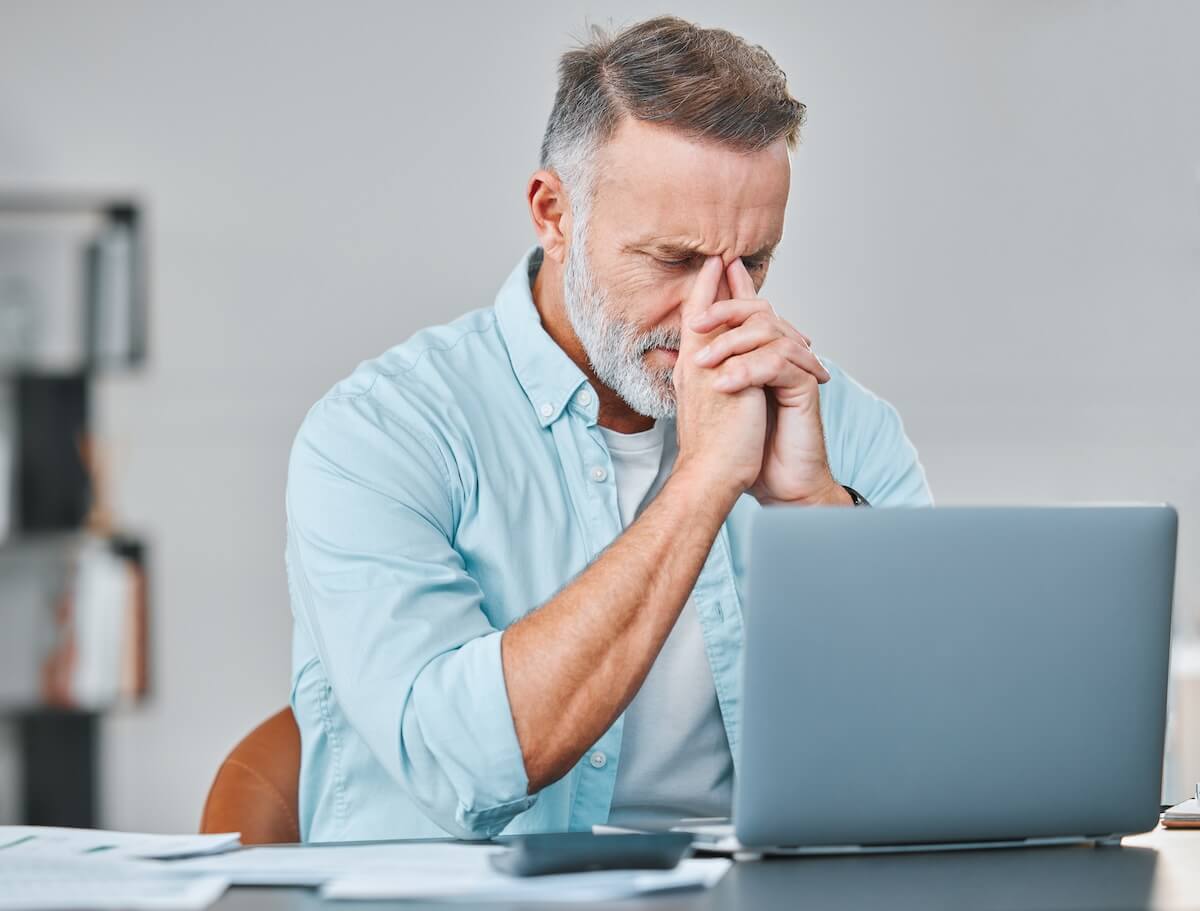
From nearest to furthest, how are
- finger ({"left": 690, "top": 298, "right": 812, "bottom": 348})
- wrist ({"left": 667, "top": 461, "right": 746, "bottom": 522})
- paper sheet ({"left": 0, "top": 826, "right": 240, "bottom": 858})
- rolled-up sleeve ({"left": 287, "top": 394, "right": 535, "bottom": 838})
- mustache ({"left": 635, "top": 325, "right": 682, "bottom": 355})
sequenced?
paper sheet ({"left": 0, "top": 826, "right": 240, "bottom": 858})
rolled-up sleeve ({"left": 287, "top": 394, "right": 535, "bottom": 838})
wrist ({"left": 667, "top": 461, "right": 746, "bottom": 522})
finger ({"left": 690, "top": 298, "right": 812, "bottom": 348})
mustache ({"left": 635, "top": 325, "right": 682, "bottom": 355})

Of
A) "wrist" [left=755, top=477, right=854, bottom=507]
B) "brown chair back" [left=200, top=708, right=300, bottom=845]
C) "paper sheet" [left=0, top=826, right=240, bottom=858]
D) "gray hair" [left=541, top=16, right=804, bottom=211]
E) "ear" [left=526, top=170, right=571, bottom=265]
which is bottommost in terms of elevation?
"brown chair back" [left=200, top=708, right=300, bottom=845]

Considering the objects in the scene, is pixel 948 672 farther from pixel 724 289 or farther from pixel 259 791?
pixel 259 791

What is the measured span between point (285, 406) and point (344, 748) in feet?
7.22

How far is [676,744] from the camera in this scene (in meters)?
1.43

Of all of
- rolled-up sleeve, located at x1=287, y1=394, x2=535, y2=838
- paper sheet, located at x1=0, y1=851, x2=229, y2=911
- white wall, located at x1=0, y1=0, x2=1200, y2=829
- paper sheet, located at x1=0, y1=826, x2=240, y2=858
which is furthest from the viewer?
white wall, located at x1=0, y1=0, x2=1200, y2=829

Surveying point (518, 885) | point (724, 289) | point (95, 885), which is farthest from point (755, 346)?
point (95, 885)

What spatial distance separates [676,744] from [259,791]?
43 centimetres

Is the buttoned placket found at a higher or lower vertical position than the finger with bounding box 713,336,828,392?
lower

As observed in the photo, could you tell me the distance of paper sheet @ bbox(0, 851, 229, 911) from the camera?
82 centimetres

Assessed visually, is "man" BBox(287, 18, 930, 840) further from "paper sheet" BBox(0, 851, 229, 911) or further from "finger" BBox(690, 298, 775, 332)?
"paper sheet" BBox(0, 851, 229, 911)

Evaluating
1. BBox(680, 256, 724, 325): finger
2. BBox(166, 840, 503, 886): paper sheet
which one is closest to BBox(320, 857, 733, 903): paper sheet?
BBox(166, 840, 503, 886): paper sheet

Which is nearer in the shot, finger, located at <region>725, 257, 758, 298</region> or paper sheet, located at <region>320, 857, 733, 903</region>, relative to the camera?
paper sheet, located at <region>320, 857, 733, 903</region>

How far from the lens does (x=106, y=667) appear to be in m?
3.28

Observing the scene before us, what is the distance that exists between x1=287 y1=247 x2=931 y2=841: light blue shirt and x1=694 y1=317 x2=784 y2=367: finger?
220 mm
